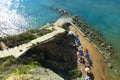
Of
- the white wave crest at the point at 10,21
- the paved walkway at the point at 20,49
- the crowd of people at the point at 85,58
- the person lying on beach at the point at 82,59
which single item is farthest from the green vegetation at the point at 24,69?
the white wave crest at the point at 10,21

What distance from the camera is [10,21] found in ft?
231

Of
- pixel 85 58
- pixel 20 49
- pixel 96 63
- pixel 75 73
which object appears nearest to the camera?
pixel 20 49

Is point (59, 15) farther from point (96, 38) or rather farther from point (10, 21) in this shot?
point (96, 38)

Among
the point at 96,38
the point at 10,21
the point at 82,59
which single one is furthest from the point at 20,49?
the point at 96,38

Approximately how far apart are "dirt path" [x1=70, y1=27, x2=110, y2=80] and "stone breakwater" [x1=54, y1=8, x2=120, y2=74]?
1.16m

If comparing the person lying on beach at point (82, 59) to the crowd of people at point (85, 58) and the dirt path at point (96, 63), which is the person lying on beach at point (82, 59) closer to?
the crowd of people at point (85, 58)

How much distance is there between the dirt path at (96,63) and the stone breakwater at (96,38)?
1165mm

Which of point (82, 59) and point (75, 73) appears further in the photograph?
point (82, 59)

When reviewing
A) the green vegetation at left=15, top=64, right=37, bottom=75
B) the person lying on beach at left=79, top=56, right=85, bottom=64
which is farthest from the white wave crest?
the green vegetation at left=15, top=64, right=37, bottom=75

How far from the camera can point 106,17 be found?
73812mm

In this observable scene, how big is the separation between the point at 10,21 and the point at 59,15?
1311cm

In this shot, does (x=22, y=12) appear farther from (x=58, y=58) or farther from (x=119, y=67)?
(x=119, y=67)

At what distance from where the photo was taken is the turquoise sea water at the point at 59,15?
6862cm

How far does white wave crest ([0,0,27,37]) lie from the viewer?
66.8 meters
